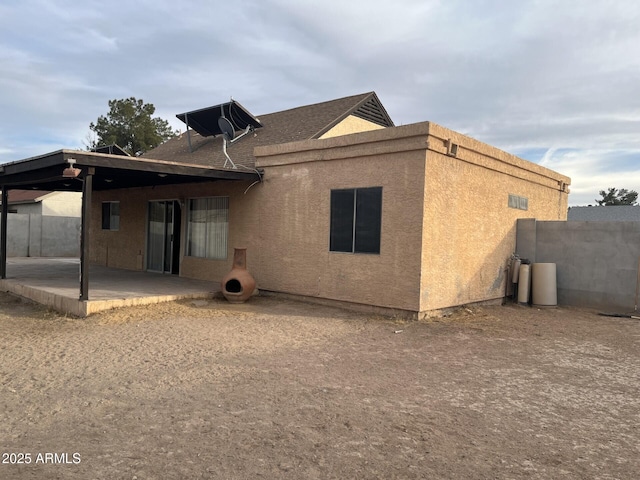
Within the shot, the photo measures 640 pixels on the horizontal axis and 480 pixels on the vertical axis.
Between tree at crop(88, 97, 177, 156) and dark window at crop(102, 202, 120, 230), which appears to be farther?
tree at crop(88, 97, 177, 156)

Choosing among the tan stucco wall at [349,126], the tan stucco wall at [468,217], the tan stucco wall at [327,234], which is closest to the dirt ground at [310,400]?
the tan stucco wall at [327,234]

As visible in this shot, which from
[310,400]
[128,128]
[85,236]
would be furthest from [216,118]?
[128,128]

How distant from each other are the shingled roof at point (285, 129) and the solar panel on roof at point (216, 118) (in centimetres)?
34

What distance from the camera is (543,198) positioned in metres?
13.5

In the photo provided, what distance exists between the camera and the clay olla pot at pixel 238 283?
10.1m

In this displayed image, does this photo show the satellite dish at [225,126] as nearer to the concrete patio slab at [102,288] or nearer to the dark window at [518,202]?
the concrete patio slab at [102,288]

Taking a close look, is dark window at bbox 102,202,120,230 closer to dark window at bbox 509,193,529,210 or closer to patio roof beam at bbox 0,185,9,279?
patio roof beam at bbox 0,185,9,279

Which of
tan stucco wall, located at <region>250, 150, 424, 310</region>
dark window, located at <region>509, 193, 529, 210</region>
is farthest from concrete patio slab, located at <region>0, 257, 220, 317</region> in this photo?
dark window, located at <region>509, 193, 529, 210</region>

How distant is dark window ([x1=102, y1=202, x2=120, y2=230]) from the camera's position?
1636cm

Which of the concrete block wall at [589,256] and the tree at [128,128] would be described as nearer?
the concrete block wall at [589,256]

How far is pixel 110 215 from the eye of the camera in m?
16.7

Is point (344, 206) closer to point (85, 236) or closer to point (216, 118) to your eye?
point (85, 236)

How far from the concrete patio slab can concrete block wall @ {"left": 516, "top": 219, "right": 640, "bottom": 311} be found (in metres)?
8.02

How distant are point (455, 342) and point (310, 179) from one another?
469 centimetres
